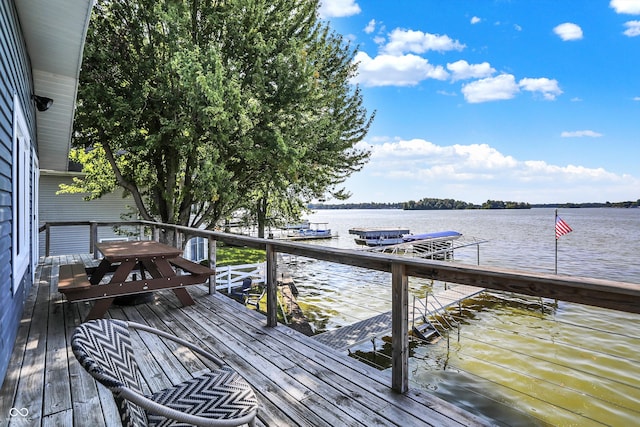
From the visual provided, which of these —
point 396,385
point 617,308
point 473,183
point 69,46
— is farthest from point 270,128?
point 473,183

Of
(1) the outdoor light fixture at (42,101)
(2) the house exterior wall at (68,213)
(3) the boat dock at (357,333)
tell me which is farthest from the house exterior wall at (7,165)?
(2) the house exterior wall at (68,213)

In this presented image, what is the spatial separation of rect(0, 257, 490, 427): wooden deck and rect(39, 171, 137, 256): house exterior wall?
8686mm

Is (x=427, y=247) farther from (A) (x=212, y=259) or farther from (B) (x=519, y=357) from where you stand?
(A) (x=212, y=259)

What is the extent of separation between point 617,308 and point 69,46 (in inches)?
211

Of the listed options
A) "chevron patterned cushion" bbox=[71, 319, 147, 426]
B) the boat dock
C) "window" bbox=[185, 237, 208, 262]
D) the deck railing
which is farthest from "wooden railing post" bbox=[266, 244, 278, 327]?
"window" bbox=[185, 237, 208, 262]

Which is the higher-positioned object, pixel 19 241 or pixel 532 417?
pixel 19 241

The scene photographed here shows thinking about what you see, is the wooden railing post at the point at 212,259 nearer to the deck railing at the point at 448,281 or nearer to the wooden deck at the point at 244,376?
the wooden deck at the point at 244,376

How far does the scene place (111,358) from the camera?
1.50 m

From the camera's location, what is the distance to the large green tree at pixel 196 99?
7996 mm

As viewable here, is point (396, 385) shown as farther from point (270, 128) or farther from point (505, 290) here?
point (270, 128)

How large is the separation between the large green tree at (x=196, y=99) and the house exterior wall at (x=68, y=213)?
1.04 metres

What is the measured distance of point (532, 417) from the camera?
6199mm

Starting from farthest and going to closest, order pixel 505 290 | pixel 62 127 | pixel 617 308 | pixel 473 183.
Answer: pixel 473 183 < pixel 62 127 < pixel 505 290 < pixel 617 308

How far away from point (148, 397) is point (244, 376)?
1.16 meters
